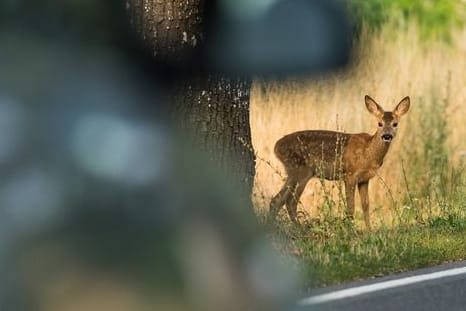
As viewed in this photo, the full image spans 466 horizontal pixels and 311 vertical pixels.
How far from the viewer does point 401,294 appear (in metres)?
8.57

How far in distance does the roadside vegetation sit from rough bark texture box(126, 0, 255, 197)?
1.54 ft

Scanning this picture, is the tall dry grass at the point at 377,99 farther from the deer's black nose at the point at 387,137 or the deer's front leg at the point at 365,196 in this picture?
the deer's black nose at the point at 387,137

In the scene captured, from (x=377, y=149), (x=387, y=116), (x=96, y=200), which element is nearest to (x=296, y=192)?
(x=377, y=149)

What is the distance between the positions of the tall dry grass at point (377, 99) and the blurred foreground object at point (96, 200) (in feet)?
31.0

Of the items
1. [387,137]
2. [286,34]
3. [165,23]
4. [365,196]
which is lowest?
[365,196]

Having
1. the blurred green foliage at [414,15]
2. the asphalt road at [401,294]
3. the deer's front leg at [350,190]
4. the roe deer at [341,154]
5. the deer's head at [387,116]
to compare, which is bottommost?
the asphalt road at [401,294]

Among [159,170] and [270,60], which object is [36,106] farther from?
[270,60]

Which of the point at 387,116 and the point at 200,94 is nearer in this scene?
the point at 200,94

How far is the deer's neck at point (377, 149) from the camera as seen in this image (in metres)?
12.9

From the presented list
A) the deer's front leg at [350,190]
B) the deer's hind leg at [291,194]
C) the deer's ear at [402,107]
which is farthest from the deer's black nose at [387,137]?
the deer's hind leg at [291,194]

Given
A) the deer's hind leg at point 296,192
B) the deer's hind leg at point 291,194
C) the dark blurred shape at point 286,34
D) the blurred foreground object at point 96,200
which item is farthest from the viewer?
the dark blurred shape at point 286,34

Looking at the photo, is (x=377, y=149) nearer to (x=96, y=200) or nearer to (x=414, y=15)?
(x=414, y=15)

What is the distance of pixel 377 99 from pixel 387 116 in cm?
244

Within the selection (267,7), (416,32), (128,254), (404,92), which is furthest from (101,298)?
(267,7)
